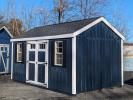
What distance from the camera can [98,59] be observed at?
1636cm

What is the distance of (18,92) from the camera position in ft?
52.2

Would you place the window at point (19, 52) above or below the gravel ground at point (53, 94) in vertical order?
above

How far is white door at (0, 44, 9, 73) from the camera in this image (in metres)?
24.8

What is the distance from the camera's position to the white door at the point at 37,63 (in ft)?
57.0

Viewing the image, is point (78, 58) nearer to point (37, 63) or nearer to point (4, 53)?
point (37, 63)

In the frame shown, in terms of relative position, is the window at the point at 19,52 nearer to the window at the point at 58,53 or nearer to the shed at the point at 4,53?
the shed at the point at 4,53

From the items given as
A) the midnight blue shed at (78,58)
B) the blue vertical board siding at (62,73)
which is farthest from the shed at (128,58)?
the blue vertical board siding at (62,73)

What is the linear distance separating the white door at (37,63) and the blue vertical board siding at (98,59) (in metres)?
2.41

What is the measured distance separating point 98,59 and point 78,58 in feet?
4.67

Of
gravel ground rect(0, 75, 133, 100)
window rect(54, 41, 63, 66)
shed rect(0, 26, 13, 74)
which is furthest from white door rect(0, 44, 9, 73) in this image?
window rect(54, 41, 63, 66)

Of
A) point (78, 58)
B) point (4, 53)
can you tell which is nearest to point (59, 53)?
point (78, 58)

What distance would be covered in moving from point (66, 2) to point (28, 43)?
17.0 m

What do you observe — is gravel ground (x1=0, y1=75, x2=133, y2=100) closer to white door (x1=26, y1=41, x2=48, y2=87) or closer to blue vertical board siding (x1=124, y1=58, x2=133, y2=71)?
white door (x1=26, y1=41, x2=48, y2=87)

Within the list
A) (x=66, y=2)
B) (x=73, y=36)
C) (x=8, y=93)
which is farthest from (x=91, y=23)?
(x=66, y=2)
